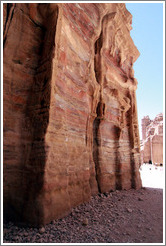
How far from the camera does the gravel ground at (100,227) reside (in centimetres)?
278

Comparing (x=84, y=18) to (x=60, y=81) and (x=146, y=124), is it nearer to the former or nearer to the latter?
(x=60, y=81)

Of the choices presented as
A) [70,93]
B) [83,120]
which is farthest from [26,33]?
[83,120]

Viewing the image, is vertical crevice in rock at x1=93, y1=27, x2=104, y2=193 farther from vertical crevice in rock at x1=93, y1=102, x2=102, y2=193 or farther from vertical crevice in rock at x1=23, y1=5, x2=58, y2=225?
vertical crevice in rock at x1=23, y1=5, x2=58, y2=225

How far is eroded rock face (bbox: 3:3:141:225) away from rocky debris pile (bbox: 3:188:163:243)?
0.25 m

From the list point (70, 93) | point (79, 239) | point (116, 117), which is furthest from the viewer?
point (116, 117)

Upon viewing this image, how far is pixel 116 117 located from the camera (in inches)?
311

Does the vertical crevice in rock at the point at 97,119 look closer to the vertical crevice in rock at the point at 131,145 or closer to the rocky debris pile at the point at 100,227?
the rocky debris pile at the point at 100,227

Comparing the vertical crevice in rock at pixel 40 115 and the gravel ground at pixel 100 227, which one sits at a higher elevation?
the vertical crevice in rock at pixel 40 115

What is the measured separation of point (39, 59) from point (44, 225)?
3.72m

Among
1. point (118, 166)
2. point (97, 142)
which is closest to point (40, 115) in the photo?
point (97, 142)

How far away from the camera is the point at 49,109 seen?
355cm

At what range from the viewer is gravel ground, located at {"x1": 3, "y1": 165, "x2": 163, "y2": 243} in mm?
2777

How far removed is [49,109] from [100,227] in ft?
8.85

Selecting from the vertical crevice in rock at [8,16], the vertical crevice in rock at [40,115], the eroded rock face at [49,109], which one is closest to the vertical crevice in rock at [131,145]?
the eroded rock face at [49,109]
